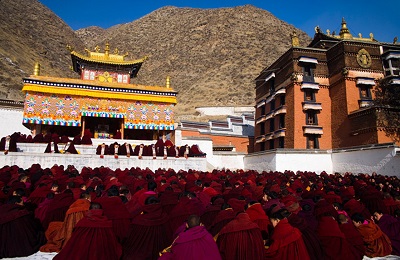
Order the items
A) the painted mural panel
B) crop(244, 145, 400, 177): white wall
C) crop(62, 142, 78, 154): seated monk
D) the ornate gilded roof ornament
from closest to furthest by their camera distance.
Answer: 1. crop(62, 142, 78, 154): seated monk
2. crop(244, 145, 400, 177): white wall
3. the painted mural panel
4. the ornate gilded roof ornament

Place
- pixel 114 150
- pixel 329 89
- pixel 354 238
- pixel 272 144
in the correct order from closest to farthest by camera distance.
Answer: pixel 354 238 → pixel 114 150 → pixel 329 89 → pixel 272 144

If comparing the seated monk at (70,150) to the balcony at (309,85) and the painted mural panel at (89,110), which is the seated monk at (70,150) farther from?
the balcony at (309,85)

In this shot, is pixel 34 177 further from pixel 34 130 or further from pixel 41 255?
pixel 34 130

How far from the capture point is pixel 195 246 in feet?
12.2

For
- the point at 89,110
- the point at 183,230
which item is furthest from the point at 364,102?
the point at 183,230

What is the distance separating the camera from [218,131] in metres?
32.4

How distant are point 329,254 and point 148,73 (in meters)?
76.9

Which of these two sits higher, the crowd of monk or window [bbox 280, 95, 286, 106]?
window [bbox 280, 95, 286, 106]

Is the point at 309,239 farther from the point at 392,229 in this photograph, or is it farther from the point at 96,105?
the point at 96,105

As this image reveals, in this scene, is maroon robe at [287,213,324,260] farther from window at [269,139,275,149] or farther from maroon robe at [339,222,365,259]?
window at [269,139,275,149]

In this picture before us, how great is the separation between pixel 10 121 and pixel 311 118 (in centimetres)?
2486

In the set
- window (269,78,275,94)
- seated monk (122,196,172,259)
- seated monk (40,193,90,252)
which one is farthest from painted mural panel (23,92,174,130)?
seated monk (122,196,172,259)

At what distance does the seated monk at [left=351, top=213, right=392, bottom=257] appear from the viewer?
5383mm

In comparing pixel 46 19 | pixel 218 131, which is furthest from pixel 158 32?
pixel 218 131
